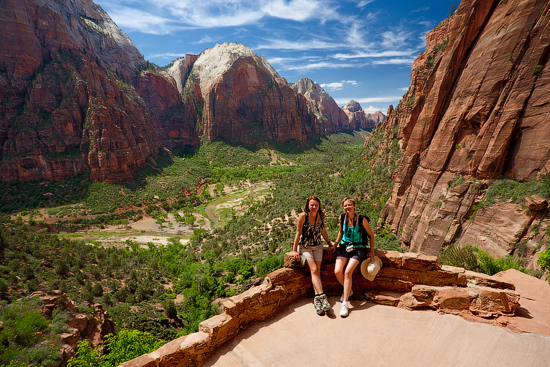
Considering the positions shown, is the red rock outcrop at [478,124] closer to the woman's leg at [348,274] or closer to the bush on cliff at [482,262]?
the bush on cliff at [482,262]

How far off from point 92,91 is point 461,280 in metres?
91.8

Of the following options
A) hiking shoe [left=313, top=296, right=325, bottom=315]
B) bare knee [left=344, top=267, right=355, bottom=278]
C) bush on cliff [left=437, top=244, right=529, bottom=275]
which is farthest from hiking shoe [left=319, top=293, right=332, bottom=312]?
bush on cliff [left=437, top=244, right=529, bottom=275]

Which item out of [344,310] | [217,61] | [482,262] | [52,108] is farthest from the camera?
[217,61]

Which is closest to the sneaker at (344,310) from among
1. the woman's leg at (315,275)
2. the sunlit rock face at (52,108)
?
the woman's leg at (315,275)

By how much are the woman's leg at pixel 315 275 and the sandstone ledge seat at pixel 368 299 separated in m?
0.68

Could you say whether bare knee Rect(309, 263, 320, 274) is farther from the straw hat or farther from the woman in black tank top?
the straw hat

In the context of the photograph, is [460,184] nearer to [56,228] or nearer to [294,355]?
[294,355]

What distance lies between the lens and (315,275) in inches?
273

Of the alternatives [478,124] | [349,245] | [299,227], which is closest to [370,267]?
[349,245]

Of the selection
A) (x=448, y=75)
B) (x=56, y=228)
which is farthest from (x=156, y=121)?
(x=448, y=75)

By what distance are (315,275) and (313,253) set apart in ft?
2.16

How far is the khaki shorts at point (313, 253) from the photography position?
23.6 ft

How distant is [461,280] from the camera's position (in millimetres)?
7125

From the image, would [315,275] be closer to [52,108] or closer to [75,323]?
[75,323]
